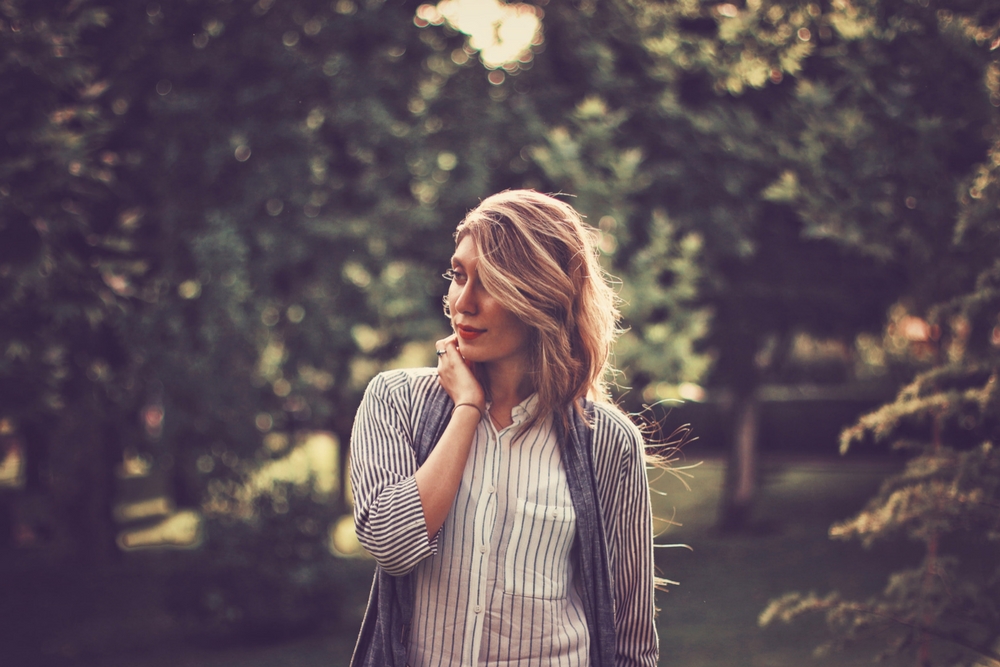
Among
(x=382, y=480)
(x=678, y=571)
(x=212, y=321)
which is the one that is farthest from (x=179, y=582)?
(x=382, y=480)

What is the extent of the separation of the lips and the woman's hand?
56 millimetres

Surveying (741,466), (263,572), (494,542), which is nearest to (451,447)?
(494,542)

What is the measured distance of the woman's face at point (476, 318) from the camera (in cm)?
203

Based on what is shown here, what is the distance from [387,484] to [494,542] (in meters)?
0.29

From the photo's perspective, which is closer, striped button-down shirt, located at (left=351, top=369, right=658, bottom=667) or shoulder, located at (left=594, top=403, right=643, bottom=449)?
striped button-down shirt, located at (left=351, top=369, right=658, bottom=667)

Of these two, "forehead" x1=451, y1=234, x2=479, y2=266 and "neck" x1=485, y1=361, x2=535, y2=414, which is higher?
"forehead" x1=451, y1=234, x2=479, y2=266

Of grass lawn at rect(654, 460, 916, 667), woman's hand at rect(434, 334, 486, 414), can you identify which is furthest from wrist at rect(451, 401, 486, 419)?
grass lawn at rect(654, 460, 916, 667)

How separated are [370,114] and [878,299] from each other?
6748 millimetres

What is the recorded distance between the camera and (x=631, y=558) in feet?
7.16

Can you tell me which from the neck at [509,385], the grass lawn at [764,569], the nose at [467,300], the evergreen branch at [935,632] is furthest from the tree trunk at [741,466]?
the nose at [467,300]

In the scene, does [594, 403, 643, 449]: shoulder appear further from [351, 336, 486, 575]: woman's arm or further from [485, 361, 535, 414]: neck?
[351, 336, 486, 575]: woman's arm

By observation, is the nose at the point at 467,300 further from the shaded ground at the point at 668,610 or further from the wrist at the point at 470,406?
the shaded ground at the point at 668,610

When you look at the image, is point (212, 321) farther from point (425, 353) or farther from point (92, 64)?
point (425, 353)

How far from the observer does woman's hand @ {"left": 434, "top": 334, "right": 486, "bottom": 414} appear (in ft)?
6.64
